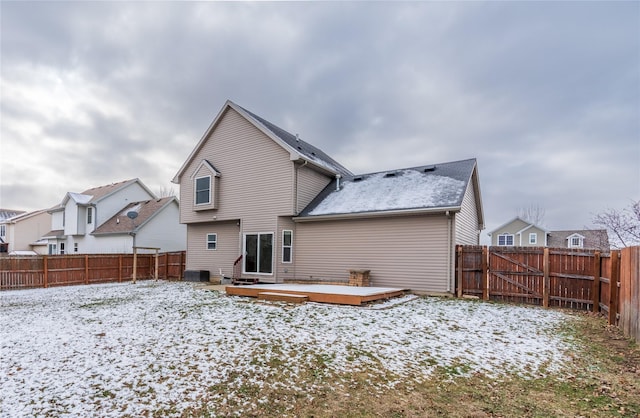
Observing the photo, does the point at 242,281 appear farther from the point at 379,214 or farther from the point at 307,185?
the point at 379,214

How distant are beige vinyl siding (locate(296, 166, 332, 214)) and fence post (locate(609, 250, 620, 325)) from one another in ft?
32.4

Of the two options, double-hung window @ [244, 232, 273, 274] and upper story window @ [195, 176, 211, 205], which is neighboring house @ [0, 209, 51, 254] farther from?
double-hung window @ [244, 232, 273, 274]

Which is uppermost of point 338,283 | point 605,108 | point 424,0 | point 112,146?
point 424,0

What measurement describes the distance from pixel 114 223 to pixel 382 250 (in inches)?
847

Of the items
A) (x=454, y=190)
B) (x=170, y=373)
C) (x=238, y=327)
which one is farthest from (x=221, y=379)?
(x=454, y=190)

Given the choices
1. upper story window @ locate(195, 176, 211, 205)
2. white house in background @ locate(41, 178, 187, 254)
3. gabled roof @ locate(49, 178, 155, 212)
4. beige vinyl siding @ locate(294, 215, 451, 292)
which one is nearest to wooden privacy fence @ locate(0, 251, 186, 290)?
upper story window @ locate(195, 176, 211, 205)

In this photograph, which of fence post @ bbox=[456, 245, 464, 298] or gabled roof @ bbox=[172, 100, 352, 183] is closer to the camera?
fence post @ bbox=[456, 245, 464, 298]

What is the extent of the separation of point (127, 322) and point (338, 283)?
732 cm

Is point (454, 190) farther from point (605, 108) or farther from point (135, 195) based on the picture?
point (135, 195)

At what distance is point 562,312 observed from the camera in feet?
28.9

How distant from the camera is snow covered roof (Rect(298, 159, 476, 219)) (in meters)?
11.3

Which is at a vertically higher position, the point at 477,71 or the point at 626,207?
the point at 477,71

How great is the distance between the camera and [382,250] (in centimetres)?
1188

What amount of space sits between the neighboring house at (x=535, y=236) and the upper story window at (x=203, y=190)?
33.6 m
